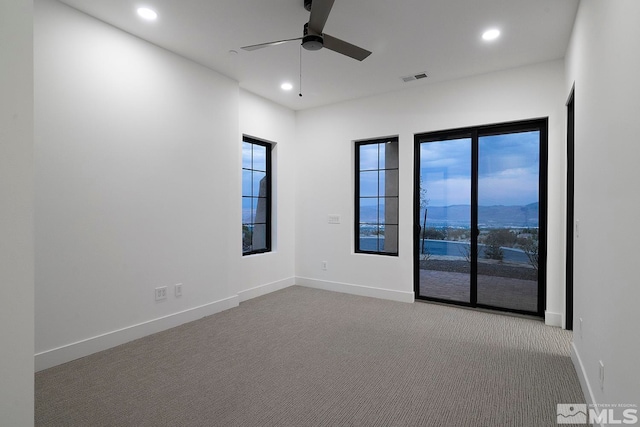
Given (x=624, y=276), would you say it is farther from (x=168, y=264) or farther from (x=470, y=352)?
(x=168, y=264)

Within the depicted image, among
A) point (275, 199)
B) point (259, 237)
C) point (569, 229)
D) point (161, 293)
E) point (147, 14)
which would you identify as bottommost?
point (161, 293)

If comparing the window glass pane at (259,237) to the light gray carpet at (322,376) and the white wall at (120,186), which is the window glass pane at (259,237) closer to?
the white wall at (120,186)

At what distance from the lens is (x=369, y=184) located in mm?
5082

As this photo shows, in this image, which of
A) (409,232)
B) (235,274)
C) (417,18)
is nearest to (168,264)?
(235,274)

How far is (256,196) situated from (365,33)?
2781 millimetres

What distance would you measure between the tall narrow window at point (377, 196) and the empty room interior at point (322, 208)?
3 cm

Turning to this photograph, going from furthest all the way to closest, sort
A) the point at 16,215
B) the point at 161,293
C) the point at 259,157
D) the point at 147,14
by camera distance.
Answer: the point at 259,157
the point at 161,293
the point at 147,14
the point at 16,215

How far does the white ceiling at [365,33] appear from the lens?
2.73 m

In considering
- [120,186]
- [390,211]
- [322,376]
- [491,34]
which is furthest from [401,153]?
[120,186]

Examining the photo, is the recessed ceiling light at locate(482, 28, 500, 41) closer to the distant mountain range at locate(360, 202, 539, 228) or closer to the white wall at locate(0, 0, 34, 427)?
the distant mountain range at locate(360, 202, 539, 228)

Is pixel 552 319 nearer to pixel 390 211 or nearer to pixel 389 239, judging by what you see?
pixel 389 239

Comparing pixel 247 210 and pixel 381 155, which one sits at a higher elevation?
pixel 381 155

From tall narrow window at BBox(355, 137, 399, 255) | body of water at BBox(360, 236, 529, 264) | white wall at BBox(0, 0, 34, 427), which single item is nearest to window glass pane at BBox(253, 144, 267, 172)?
tall narrow window at BBox(355, 137, 399, 255)

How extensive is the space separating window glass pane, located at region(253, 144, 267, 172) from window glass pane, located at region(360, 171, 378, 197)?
153 centimetres
